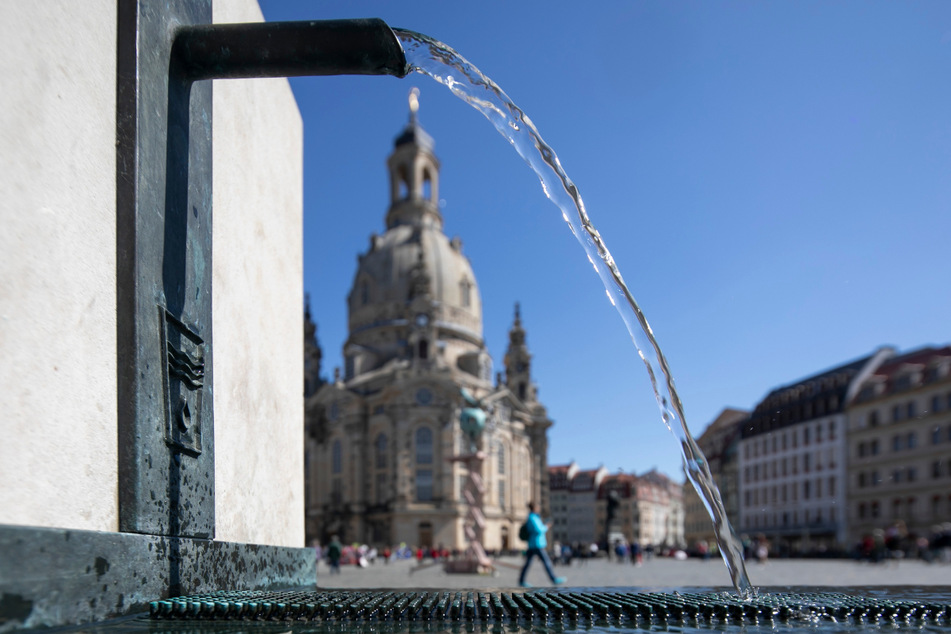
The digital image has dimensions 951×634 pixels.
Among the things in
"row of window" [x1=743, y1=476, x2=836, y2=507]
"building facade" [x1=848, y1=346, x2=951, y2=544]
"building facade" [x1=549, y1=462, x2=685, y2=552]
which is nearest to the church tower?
"row of window" [x1=743, y1=476, x2=836, y2=507]

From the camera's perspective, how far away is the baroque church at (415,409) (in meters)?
61.2

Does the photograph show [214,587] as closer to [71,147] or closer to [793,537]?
[71,147]

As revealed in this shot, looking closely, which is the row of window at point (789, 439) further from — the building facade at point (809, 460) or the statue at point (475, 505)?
the statue at point (475, 505)

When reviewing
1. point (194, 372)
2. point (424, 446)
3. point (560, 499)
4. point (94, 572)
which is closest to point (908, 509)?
point (424, 446)

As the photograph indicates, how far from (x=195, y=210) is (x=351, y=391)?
61.3 m

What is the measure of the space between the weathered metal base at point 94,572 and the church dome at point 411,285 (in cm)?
6170

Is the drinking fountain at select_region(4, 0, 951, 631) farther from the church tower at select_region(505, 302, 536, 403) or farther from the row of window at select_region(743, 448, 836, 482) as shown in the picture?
the church tower at select_region(505, 302, 536, 403)

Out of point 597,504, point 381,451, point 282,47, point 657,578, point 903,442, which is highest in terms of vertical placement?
point 282,47

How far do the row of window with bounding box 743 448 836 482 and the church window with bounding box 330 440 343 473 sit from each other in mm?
30270

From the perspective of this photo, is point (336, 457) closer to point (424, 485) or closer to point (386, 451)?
point (386, 451)

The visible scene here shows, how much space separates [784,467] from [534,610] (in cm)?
6258

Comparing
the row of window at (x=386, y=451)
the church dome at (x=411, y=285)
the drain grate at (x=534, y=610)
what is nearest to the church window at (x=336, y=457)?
the row of window at (x=386, y=451)

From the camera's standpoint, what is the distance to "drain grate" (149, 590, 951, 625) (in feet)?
9.10

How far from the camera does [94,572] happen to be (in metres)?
2.35
